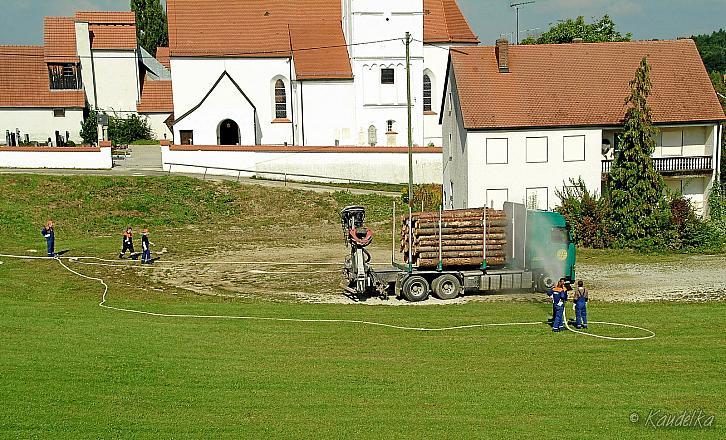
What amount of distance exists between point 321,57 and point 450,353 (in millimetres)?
43684

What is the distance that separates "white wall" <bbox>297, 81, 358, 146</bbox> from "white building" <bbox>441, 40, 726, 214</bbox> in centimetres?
1723

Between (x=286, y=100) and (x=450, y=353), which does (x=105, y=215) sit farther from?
(x=450, y=353)

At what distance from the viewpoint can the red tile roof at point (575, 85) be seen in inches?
1585

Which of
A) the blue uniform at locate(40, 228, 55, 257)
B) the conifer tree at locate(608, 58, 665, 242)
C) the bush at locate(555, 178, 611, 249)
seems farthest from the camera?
the bush at locate(555, 178, 611, 249)

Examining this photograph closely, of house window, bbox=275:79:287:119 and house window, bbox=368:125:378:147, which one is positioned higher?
house window, bbox=275:79:287:119

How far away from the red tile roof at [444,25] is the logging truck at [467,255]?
36.2m

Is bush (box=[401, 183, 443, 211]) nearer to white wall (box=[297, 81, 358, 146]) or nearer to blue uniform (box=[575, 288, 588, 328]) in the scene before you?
white wall (box=[297, 81, 358, 146])

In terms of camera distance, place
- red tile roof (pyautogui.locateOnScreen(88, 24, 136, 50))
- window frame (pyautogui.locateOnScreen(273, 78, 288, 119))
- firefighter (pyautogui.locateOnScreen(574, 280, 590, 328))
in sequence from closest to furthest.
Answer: firefighter (pyautogui.locateOnScreen(574, 280, 590, 328)) < window frame (pyautogui.locateOnScreen(273, 78, 288, 119)) < red tile roof (pyautogui.locateOnScreen(88, 24, 136, 50))

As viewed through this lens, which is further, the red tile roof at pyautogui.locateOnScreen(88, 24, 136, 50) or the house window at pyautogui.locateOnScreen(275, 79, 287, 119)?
the red tile roof at pyautogui.locateOnScreen(88, 24, 136, 50)

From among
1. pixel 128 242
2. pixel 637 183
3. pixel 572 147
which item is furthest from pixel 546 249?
pixel 128 242

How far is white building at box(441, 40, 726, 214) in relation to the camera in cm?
4012

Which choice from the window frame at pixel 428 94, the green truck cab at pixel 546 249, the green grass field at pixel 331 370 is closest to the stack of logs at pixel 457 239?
the green truck cab at pixel 546 249

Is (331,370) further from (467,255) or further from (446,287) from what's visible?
(467,255)

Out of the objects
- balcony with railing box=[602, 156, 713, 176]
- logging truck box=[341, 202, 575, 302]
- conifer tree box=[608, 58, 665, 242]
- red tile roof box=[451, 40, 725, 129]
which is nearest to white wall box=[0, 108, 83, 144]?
red tile roof box=[451, 40, 725, 129]
